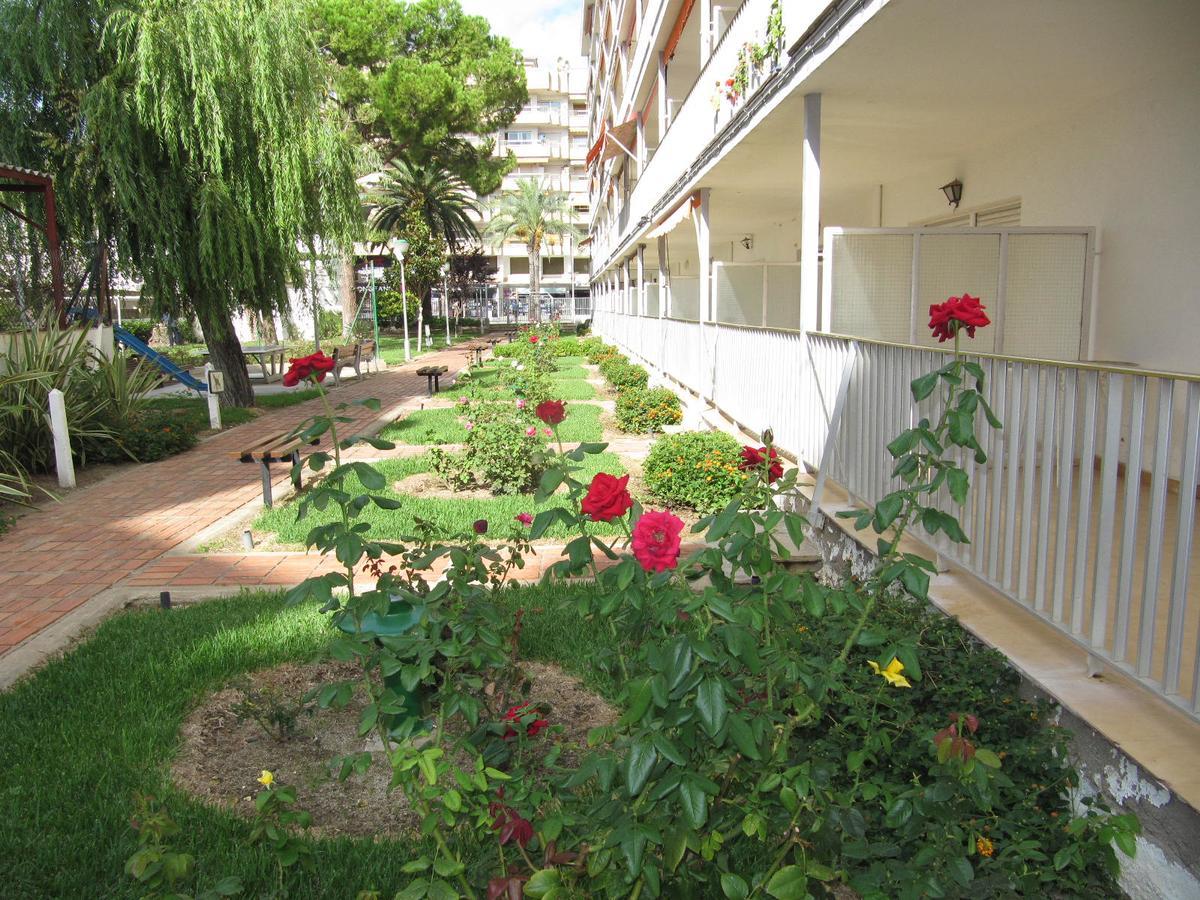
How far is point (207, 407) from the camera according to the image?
13688mm

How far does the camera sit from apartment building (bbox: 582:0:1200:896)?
8.87 feet

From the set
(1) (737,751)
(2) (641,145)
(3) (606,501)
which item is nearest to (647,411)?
(2) (641,145)

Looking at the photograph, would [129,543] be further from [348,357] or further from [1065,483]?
[348,357]

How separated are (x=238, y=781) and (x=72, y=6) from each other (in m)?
11.9

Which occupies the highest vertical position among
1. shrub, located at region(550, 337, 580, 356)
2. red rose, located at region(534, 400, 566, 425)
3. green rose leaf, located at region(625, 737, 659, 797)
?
red rose, located at region(534, 400, 566, 425)

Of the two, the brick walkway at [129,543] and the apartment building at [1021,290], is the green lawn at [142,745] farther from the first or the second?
the apartment building at [1021,290]

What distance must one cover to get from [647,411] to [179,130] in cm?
689

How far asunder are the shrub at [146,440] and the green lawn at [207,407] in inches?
14.5

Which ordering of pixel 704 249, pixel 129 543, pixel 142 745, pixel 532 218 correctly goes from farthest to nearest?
1. pixel 532 218
2. pixel 704 249
3. pixel 129 543
4. pixel 142 745

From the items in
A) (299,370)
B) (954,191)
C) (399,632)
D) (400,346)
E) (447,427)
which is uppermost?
(954,191)

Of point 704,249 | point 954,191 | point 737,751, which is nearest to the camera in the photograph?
point 737,751

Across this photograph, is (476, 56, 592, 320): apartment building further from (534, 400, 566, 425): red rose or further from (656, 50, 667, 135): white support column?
(534, 400, 566, 425): red rose

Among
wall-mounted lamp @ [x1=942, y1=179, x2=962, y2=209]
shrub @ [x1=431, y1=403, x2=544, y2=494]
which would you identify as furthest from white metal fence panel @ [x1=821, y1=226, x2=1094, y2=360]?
shrub @ [x1=431, y1=403, x2=544, y2=494]

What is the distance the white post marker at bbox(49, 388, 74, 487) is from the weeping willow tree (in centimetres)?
386
